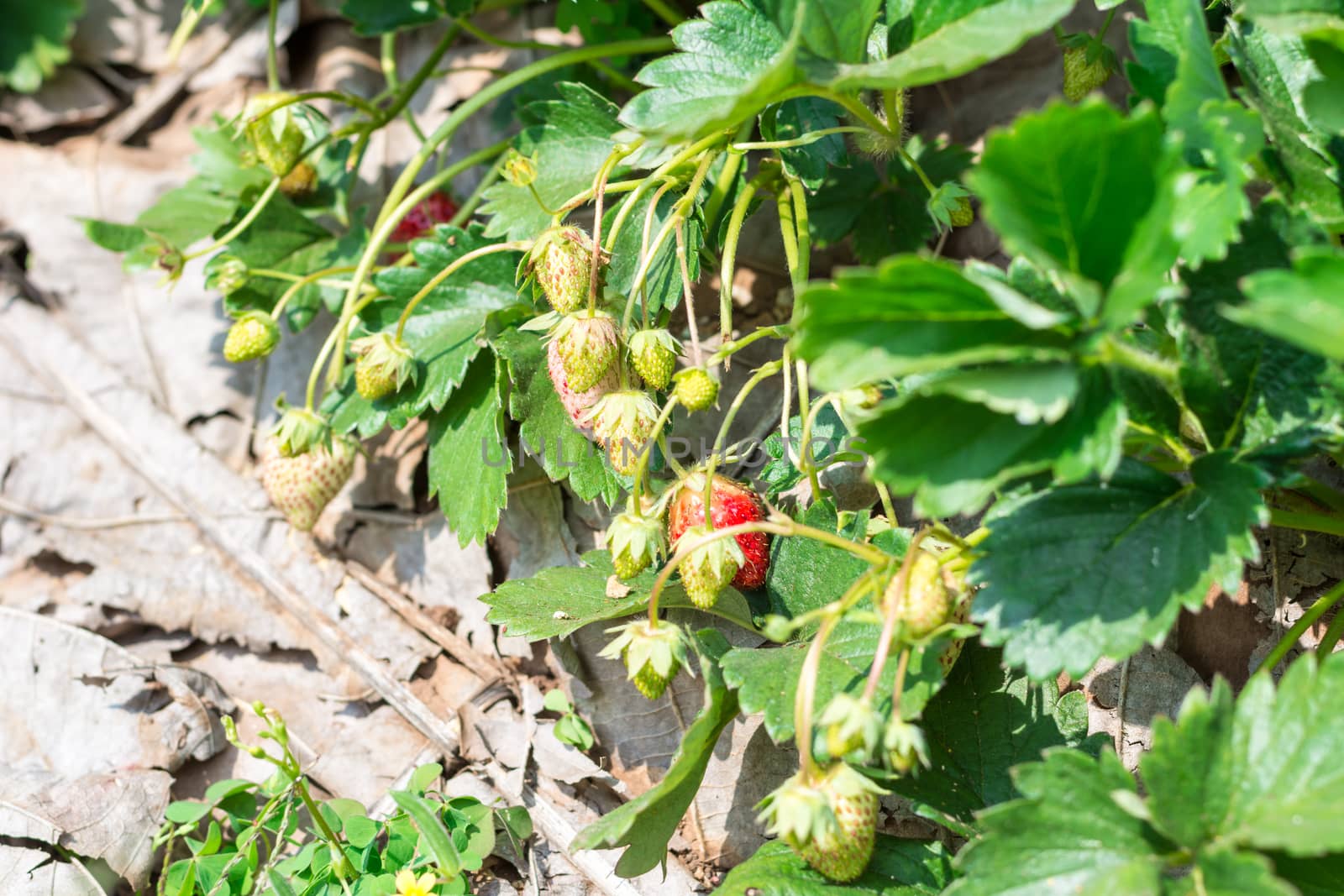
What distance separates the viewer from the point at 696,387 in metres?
1.34

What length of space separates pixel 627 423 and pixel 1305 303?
81 cm

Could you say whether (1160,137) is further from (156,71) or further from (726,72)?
(156,71)

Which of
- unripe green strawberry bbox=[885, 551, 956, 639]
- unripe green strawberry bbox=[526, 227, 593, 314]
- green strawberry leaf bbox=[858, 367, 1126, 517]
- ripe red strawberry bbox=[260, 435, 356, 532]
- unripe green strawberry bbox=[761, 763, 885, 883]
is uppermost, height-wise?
green strawberry leaf bbox=[858, 367, 1126, 517]

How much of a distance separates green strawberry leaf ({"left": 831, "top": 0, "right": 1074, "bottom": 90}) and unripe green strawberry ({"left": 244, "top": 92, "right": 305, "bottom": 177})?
1221 mm

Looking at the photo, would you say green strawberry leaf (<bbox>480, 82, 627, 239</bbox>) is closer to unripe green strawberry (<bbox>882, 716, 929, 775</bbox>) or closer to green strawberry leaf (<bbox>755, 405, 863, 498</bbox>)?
green strawberry leaf (<bbox>755, 405, 863, 498</bbox>)

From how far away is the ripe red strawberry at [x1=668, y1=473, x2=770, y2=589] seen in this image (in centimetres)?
139

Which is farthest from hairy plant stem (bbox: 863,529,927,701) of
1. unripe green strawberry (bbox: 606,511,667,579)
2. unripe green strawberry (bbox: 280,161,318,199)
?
unripe green strawberry (bbox: 280,161,318,199)

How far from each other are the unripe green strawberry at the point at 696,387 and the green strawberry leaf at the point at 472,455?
1.35 ft

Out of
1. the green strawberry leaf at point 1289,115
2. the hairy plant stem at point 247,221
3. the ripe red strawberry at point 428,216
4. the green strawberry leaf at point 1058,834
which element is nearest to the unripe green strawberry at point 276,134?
the hairy plant stem at point 247,221

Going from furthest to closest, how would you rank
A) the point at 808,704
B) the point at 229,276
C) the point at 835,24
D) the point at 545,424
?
the point at 229,276, the point at 545,424, the point at 835,24, the point at 808,704

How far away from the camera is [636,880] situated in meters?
1.55

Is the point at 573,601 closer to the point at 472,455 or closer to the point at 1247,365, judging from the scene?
the point at 472,455

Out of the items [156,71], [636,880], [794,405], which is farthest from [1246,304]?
[156,71]

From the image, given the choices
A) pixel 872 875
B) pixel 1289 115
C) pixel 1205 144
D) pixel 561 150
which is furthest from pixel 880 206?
pixel 872 875
